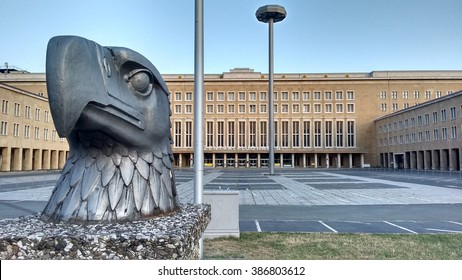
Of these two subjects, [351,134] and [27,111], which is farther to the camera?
[351,134]

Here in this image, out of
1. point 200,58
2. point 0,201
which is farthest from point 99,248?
point 0,201

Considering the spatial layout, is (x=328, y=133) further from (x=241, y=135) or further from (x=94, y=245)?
(x=94, y=245)

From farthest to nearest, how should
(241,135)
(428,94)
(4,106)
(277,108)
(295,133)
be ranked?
(241,135) < (277,108) < (295,133) < (428,94) < (4,106)

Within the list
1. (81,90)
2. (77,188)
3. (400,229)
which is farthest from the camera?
(400,229)

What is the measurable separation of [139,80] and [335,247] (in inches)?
206

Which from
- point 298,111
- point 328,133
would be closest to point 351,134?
point 328,133

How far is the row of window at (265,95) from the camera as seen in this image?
74.8 m

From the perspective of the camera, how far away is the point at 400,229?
872 centimetres

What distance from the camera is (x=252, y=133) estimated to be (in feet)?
248

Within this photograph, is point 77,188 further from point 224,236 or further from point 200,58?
point 224,236

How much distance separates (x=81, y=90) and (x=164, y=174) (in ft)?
4.57

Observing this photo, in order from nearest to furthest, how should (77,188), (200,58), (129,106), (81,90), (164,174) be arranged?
(81,90) < (129,106) < (77,188) < (164,174) < (200,58)

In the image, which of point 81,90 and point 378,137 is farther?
point 378,137

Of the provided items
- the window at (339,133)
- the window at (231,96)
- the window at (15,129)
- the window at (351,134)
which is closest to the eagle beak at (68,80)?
the window at (15,129)
